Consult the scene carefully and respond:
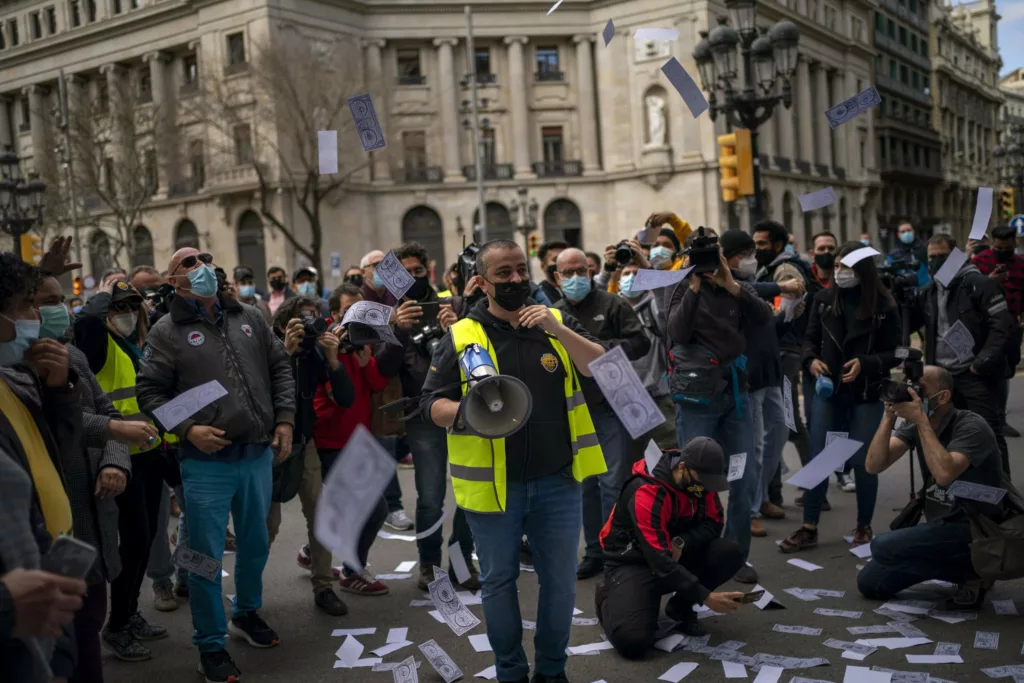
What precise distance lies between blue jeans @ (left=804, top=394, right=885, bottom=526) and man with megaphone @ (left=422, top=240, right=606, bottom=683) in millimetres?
3035

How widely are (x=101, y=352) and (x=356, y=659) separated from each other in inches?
95.8

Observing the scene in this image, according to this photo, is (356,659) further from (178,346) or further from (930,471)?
(930,471)

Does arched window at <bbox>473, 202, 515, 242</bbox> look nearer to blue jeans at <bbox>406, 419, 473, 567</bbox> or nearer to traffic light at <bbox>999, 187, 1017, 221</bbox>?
traffic light at <bbox>999, 187, 1017, 221</bbox>

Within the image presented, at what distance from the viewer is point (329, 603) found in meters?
6.10

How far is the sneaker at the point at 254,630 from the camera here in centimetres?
554

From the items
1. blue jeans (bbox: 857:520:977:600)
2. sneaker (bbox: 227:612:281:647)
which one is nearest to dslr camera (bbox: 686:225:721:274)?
blue jeans (bbox: 857:520:977:600)

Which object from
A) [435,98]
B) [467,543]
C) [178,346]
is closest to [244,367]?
[178,346]

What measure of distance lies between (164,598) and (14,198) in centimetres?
1502

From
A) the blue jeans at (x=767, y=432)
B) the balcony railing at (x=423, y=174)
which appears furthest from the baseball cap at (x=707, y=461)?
the balcony railing at (x=423, y=174)

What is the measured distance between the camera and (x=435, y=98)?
161ft

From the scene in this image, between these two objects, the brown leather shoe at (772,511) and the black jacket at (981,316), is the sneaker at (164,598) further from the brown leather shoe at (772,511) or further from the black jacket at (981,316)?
the black jacket at (981,316)

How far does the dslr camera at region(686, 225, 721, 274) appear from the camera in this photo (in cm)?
575

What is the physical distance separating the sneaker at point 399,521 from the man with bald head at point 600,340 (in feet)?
6.52

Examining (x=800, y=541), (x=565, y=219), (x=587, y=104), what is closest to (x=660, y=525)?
(x=800, y=541)
